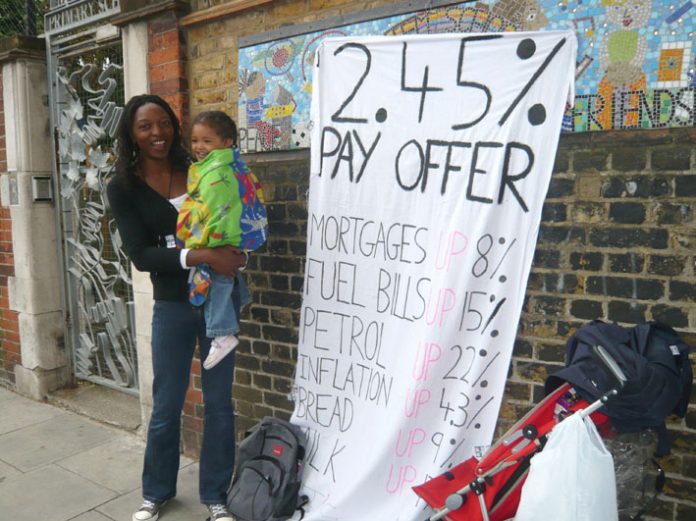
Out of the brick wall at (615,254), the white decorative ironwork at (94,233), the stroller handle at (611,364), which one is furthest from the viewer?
the white decorative ironwork at (94,233)

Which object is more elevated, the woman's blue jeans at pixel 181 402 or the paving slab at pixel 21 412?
the woman's blue jeans at pixel 181 402

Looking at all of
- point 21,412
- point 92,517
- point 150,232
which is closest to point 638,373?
point 150,232

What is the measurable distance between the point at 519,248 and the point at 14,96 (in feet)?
14.4

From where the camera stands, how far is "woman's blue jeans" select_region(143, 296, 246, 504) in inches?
118

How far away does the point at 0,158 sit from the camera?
520 centimetres

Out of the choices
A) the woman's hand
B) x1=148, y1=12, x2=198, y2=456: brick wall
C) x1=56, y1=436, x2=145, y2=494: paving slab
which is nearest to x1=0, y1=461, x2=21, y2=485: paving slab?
x1=56, y1=436, x2=145, y2=494: paving slab

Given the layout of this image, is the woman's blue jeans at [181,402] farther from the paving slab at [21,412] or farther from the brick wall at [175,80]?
the paving slab at [21,412]

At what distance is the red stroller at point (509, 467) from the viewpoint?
2199 mm

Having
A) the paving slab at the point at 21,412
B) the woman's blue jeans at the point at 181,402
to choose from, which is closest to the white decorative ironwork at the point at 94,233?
the paving slab at the point at 21,412

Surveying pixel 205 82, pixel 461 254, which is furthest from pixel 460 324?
pixel 205 82

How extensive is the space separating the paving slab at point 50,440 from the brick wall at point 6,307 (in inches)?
42.0

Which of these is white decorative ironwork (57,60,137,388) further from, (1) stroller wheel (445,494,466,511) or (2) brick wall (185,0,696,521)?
(1) stroller wheel (445,494,466,511)

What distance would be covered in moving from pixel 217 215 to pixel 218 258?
0.20m

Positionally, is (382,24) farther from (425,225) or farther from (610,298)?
(610,298)
